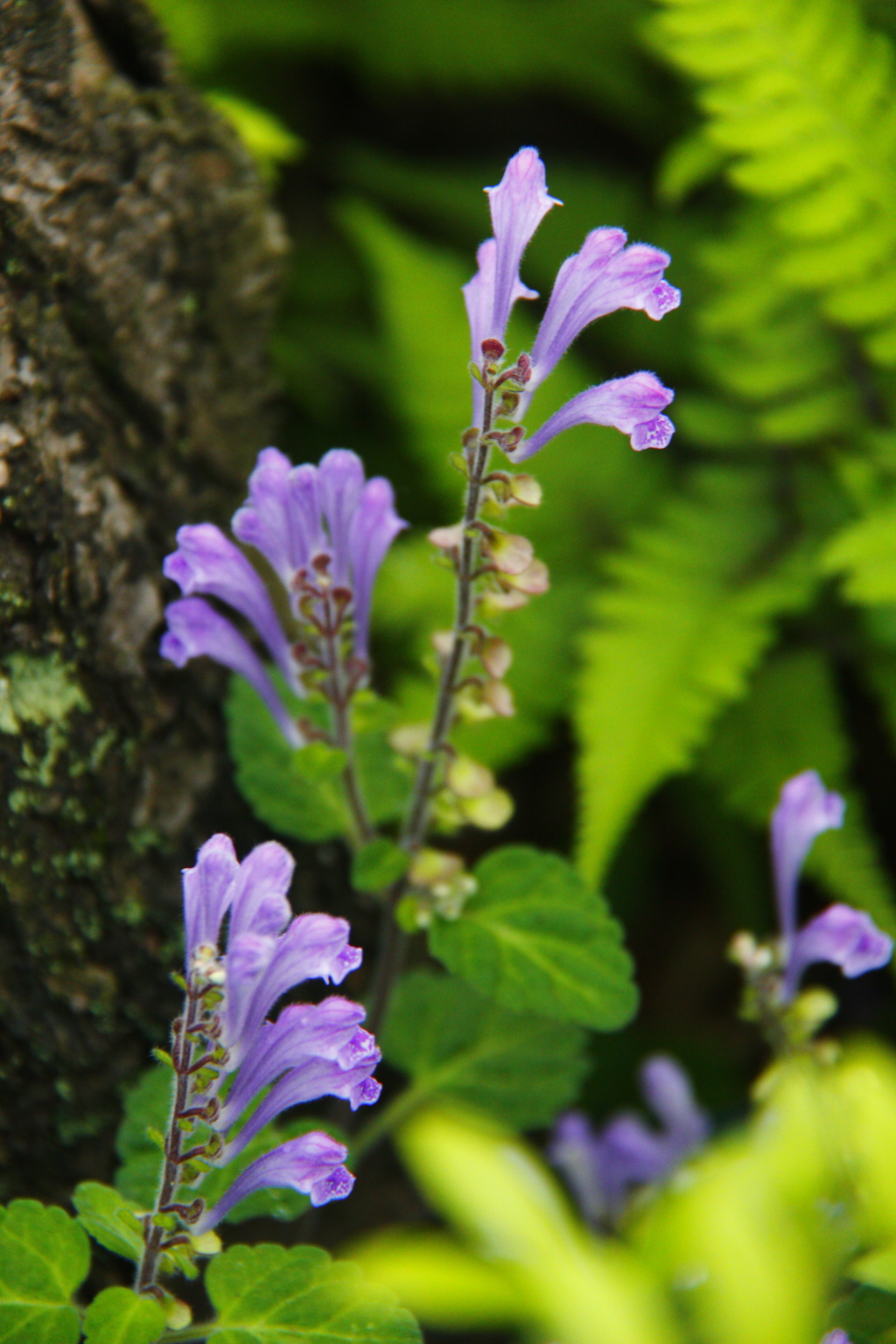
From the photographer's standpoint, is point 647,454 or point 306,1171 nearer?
point 306,1171

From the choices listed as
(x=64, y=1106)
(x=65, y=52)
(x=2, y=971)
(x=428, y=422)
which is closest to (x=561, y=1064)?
(x=64, y=1106)

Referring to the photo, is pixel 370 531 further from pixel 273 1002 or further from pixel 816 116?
pixel 816 116

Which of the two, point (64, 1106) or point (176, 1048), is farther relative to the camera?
point (64, 1106)

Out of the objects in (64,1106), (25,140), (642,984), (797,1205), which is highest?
(25,140)

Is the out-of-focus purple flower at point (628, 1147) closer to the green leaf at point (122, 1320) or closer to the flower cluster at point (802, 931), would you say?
the flower cluster at point (802, 931)

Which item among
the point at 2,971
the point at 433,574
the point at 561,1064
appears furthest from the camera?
the point at 433,574

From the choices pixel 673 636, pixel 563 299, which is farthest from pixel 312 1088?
pixel 673 636

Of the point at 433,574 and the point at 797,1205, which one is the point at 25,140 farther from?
the point at 797,1205
